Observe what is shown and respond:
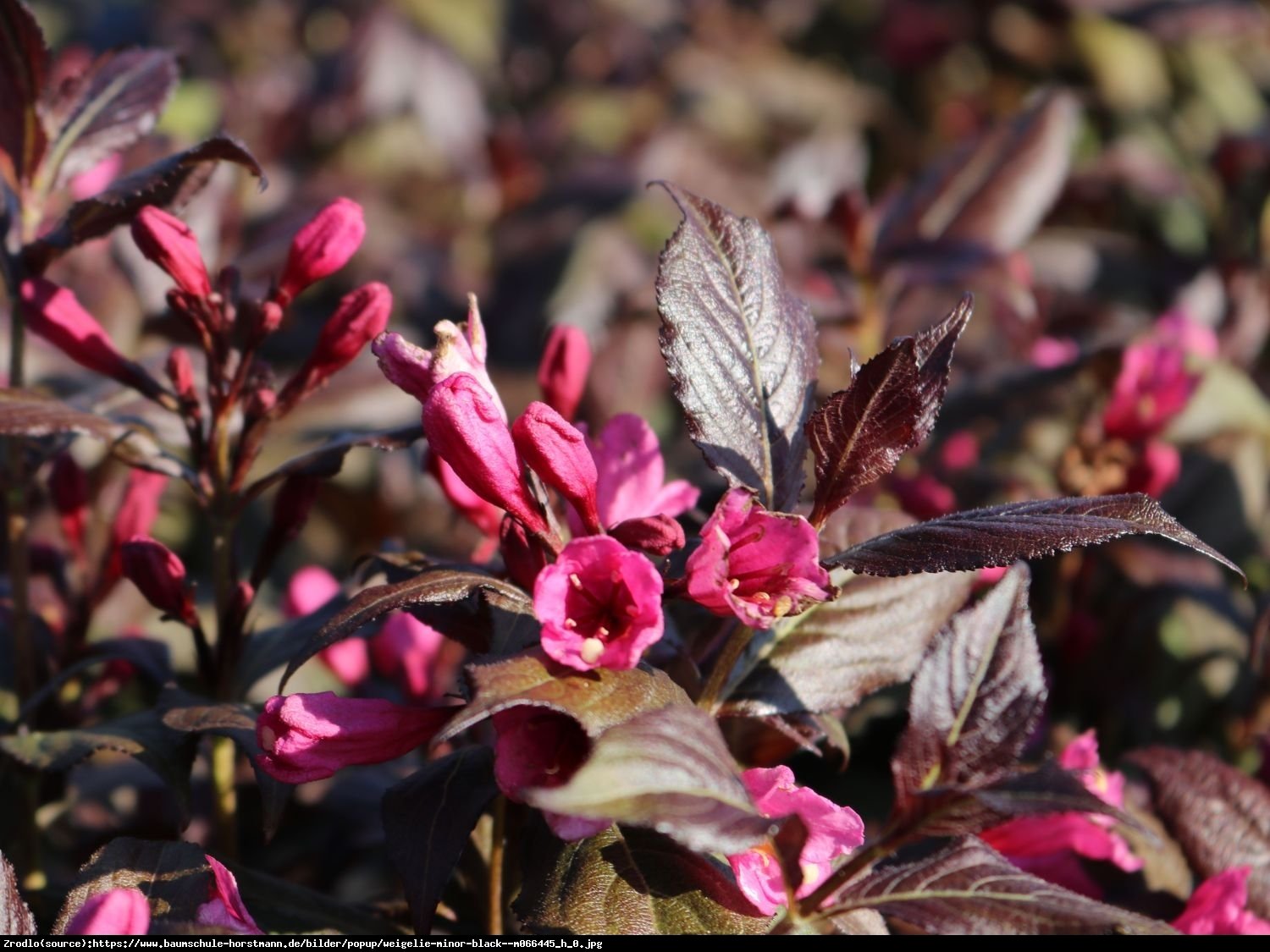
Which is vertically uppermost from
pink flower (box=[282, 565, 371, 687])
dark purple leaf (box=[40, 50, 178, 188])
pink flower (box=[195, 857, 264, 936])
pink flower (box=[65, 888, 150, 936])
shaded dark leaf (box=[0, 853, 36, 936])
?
dark purple leaf (box=[40, 50, 178, 188])

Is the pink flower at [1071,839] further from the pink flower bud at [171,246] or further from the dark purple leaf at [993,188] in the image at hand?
the dark purple leaf at [993,188]

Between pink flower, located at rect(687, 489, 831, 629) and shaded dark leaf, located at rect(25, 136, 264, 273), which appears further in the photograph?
shaded dark leaf, located at rect(25, 136, 264, 273)

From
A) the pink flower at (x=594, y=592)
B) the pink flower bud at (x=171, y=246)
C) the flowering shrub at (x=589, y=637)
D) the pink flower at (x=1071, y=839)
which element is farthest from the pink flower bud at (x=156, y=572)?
the pink flower at (x=1071, y=839)

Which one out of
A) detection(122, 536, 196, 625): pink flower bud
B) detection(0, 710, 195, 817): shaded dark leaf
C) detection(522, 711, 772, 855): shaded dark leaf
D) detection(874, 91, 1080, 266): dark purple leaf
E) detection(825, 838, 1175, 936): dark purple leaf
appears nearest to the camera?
detection(522, 711, 772, 855): shaded dark leaf

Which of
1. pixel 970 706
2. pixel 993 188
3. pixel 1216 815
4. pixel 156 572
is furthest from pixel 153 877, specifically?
pixel 993 188

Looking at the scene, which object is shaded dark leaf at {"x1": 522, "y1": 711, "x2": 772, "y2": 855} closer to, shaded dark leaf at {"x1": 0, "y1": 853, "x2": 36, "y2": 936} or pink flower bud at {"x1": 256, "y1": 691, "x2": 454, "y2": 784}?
pink flower bud at {"x1": 256, "y1": 691, "x2": 454, "y2": 784}

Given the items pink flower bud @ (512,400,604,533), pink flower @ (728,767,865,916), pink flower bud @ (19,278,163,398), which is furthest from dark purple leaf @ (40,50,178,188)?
pink flower @ (728,767,865,916)
